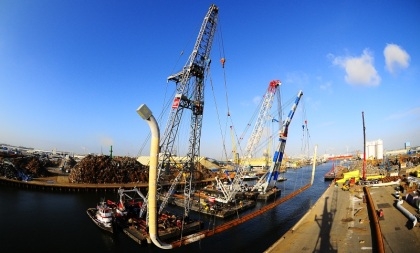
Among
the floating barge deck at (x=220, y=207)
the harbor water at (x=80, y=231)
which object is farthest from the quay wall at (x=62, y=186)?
the floating barge deck at (x=220, y=207)

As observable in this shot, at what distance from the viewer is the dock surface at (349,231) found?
24.4m

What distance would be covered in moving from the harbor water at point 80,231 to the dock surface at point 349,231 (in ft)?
14.0

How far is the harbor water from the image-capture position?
2962 cm

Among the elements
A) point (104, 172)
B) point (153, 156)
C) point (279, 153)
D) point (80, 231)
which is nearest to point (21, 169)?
point (104, 172)

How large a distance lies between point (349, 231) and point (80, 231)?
34.9 m

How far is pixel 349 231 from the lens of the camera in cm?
2930

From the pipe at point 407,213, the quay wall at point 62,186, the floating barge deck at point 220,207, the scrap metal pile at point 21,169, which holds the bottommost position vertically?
the quay wall at point 62,186

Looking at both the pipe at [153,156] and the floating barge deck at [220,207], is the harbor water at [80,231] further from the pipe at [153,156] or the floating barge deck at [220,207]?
the pipe at [153,156]

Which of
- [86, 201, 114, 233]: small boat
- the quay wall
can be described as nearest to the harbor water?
[86, 201, 114, 233]: small boat

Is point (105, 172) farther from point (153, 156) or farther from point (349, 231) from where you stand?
point (153, 156)

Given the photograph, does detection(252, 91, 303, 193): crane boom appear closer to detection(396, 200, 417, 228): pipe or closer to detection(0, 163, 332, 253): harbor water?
detection(0, 163, 332, 253): harbor water

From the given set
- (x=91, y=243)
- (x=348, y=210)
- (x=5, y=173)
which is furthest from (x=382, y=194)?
(x=5, y=173)

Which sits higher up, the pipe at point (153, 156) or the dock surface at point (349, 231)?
the pipe at point (153, 156)

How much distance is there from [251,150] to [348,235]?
32.5 meters
